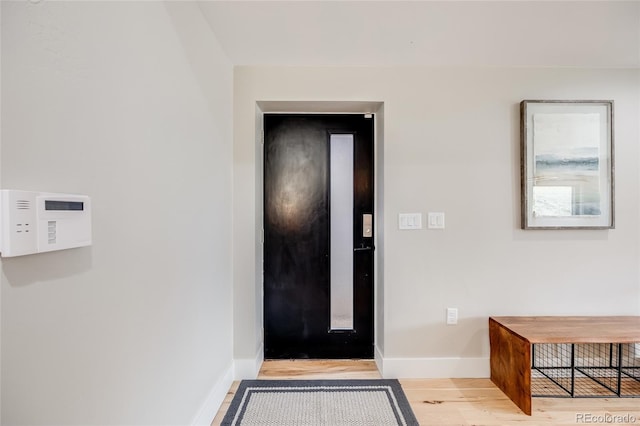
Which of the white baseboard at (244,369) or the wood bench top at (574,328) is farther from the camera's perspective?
the white baseboard at (244,369)

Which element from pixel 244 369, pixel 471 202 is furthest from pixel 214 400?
pixel 471 202

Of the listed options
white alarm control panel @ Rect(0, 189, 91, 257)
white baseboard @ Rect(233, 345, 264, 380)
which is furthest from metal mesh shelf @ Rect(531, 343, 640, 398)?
white alarm control panel @ Rect(0, 189, 91, 257)

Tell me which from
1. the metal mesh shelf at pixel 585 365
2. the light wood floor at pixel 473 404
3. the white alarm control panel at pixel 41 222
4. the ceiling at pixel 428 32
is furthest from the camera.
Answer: the metal mesh shelf at pixel 585 365

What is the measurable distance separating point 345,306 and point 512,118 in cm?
199

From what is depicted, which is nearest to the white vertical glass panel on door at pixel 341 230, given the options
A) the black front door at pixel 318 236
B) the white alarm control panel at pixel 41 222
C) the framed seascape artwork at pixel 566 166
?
the black front door at pixel 318 236

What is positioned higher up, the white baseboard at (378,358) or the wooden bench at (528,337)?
the wooden bench at (528,337)

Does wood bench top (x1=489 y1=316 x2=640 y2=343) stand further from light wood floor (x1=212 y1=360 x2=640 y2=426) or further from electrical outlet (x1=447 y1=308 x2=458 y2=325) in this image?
light wood floor (x1=212 y1=360 x2=640 y2=426)

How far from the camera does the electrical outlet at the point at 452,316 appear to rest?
2.45 m

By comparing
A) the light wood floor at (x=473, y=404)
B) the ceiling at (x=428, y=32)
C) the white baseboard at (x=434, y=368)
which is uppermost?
the ceiling at (x=428, y=32)

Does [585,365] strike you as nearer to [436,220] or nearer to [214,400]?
[436,220]

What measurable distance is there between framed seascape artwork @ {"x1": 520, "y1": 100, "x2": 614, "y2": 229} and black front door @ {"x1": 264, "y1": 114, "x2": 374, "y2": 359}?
1188 millimetres

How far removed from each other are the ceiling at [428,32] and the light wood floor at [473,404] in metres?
2.34

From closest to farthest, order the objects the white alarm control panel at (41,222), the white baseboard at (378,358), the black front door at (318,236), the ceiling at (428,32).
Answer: the white alarm control panel at (41,222)
the ceiling at (428,32)
the white baseboard at (378,358)
the black front door at (318,236)

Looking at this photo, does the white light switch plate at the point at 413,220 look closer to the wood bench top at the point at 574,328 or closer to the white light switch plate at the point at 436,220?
the white light switch plate at the point at 436,220
